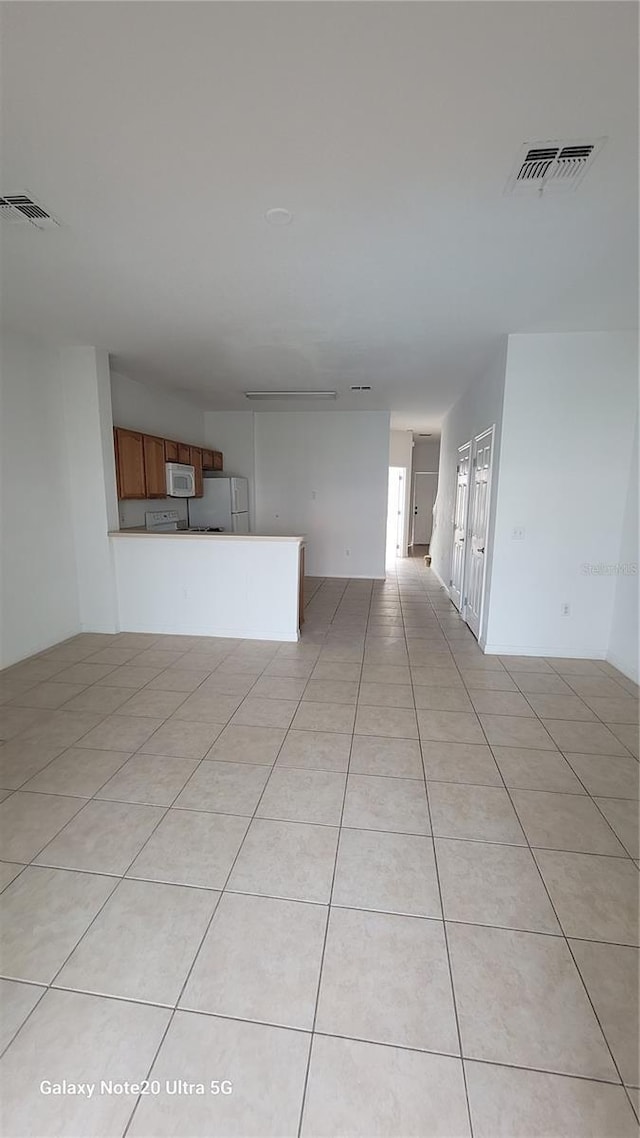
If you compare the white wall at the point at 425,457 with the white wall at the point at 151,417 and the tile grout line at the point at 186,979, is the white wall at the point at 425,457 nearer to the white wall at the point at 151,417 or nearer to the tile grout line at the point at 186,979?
the white wall at the point at 151,417

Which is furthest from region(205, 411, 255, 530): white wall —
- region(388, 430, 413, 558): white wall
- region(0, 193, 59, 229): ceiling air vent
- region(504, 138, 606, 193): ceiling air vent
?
region(504, 138, 606, 193): ceiling air vent

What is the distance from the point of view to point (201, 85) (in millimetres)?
1407

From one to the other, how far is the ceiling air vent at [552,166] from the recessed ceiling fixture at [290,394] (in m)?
4.31

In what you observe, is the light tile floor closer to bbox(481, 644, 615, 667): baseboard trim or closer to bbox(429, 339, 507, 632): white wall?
bbox(481, 644, 615, 667): baseboard trim

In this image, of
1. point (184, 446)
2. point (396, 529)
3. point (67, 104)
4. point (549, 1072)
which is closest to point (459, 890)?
point (549, 1072)

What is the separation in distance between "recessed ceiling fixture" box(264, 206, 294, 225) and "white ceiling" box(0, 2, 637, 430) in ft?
0.17

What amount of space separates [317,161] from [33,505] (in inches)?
143

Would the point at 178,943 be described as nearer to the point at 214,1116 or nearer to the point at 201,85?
the point at 214,1116

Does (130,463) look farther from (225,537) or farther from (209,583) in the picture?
(209,583)

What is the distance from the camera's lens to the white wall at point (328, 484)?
7527mm

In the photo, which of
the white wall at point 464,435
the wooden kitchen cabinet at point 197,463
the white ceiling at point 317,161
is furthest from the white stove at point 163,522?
the white wall at point 464,435

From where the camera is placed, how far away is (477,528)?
498 cm

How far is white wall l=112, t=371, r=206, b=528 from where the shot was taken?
5.12 meters

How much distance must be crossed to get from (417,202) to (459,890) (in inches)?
113
